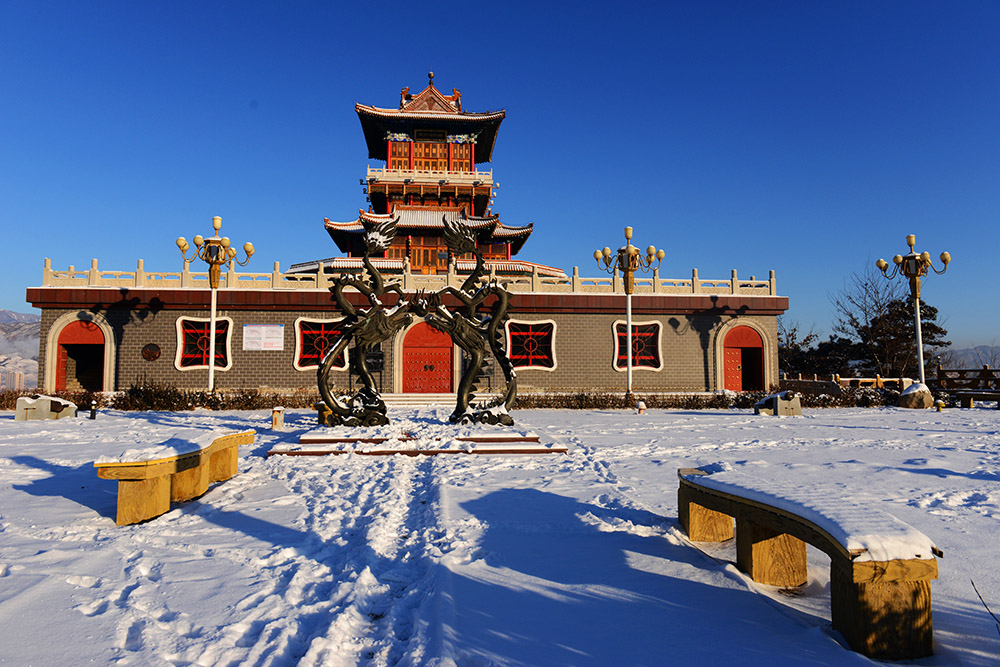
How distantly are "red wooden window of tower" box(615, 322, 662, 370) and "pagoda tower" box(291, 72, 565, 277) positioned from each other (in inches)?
290

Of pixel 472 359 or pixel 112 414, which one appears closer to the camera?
pixel 472 359

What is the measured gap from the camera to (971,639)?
2619 mm

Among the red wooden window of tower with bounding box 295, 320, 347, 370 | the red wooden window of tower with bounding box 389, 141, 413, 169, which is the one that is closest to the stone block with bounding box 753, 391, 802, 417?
the red wooden window of tower with bounding box 295, 320, 347, 370

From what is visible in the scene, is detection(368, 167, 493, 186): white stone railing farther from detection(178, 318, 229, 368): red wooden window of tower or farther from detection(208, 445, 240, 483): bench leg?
detection(208, 445, 240, 483): bench leg

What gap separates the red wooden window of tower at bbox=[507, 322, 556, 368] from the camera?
22.3 metres

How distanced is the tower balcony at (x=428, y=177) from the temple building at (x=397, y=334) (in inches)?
357

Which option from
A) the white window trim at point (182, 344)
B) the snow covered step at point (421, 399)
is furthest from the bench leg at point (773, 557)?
the white window trim at point (182, 344)

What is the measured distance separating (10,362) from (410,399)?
79721mm

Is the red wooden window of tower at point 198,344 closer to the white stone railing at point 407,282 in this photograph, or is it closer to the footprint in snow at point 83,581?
the white stone railing at point 407,282

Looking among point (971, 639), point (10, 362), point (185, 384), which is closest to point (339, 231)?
point (185, 384)

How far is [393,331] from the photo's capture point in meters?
10.8

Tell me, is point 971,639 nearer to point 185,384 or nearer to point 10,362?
point 185,384

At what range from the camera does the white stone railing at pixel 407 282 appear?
68.1 feet

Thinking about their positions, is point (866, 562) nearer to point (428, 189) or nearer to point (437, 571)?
point (437, 571)
